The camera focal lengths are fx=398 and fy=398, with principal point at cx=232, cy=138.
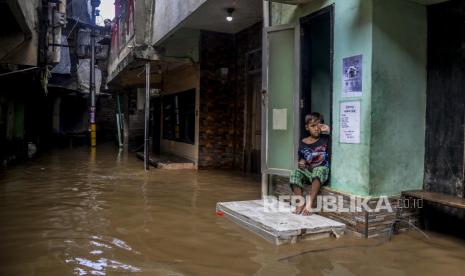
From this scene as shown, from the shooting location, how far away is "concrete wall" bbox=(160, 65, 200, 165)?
10.2m

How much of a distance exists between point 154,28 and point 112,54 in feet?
25.6

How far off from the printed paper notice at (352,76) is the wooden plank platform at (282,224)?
4.63 ft

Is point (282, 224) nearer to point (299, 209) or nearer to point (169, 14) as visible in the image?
point (299, 209)

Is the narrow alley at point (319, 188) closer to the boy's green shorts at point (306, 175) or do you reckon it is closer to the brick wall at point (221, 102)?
the boy's green shorts at point (306, 175)

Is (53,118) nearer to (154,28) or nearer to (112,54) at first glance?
(112,54)

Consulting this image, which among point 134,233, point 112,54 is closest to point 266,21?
point 134,233

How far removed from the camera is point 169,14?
8961 millimetres

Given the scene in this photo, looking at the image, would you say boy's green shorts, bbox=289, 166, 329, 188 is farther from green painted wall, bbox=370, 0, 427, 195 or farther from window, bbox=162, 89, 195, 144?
window, bbox=162, 89, 195, 144

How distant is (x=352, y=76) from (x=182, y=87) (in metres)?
7.80

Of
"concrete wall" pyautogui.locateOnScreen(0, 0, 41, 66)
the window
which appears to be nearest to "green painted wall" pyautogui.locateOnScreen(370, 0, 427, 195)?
"concrete wall" pyautogui.locateOnScreen(0, 0, 41, 66)

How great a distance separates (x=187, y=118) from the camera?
11.2m

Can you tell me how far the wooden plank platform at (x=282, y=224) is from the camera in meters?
3.92

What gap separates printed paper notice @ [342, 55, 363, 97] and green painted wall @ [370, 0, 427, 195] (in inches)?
6.2

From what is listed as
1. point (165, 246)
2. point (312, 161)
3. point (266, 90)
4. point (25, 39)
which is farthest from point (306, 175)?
point (25, 39)
